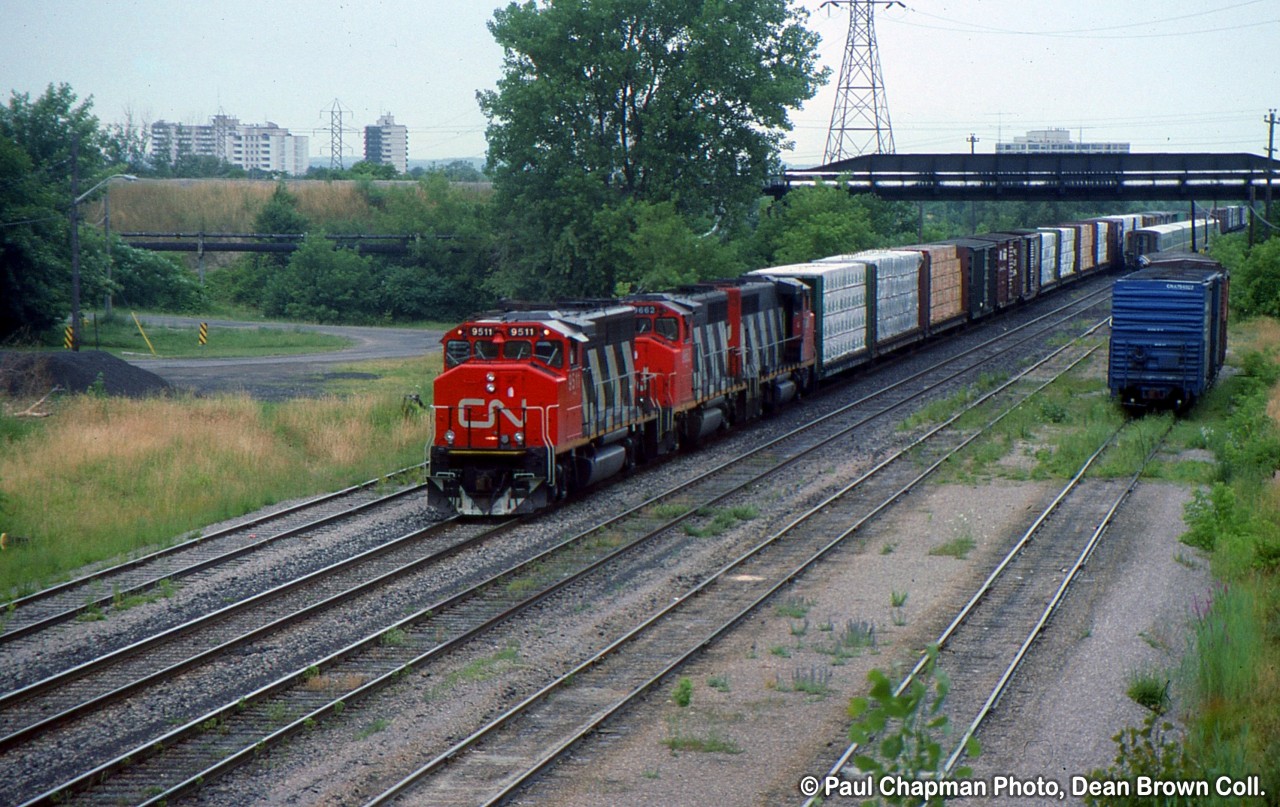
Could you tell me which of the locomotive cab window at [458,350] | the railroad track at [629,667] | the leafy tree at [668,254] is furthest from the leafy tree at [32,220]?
the railroad track at [629,667]

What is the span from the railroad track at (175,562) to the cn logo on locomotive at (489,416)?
9.16 feet

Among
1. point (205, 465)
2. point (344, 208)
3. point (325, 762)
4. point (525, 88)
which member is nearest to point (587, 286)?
point (525, 88)

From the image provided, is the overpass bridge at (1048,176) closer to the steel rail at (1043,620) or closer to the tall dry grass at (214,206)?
the tall dry grass at (214,206)

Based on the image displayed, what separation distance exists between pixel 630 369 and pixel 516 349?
12.1 ft

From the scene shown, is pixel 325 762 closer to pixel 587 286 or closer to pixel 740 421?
pixel 740 421

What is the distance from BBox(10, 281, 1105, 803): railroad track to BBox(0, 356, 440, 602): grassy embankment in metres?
5.99

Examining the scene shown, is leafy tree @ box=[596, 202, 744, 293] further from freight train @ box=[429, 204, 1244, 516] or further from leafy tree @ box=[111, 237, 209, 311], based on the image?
leafy tree @ box=[111, 237, 209, 311]

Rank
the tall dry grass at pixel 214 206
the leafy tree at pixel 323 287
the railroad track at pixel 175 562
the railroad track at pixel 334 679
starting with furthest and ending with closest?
the tall dry grass at pixel 214 206 → the leafy tree at pixel 323 287 → the railroad track at pixel 175 562 → the railroad track at pixel 334 679

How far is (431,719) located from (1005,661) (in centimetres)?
610

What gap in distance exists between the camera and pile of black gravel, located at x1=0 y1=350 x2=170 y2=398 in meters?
33.1

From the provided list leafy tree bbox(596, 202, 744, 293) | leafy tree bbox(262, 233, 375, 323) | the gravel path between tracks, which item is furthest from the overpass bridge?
the gravel path between tracks

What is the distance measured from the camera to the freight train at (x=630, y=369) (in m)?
20.2

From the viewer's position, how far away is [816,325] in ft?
111

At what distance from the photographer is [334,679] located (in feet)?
43.0
